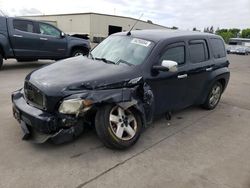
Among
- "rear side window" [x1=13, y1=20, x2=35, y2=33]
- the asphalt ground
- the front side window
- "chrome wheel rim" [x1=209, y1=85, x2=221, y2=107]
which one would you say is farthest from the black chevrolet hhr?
the front side window

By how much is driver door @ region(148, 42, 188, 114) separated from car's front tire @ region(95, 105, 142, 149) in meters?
0.66

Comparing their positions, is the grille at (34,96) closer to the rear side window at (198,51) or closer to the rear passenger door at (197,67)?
the rear passenger door at (197,67)

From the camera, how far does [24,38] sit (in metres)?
9.70

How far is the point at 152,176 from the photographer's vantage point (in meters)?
3.27

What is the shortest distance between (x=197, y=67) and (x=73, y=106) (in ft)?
9.16

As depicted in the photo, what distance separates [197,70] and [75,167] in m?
3.06

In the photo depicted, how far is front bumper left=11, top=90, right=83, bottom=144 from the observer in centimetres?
342

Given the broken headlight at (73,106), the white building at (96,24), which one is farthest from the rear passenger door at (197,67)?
the white building at (96,24)

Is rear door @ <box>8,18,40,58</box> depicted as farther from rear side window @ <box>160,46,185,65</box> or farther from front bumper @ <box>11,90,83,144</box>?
rear side window @ <box>160,46,185,65</box>

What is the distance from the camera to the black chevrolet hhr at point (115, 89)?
137 inches

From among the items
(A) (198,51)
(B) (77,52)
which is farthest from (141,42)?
(B) (77,52)

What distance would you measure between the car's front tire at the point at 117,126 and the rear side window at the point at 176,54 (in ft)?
3.95

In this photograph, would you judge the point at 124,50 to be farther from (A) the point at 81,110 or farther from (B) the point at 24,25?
(B) the point at 24,25

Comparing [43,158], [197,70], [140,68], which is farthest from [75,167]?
[197,70]
